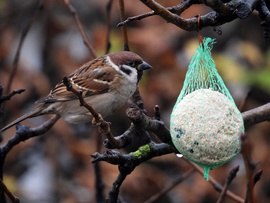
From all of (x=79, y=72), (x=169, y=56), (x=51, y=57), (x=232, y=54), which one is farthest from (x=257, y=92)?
(x=79, y=72)

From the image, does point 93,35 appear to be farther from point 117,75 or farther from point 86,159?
point 117,75

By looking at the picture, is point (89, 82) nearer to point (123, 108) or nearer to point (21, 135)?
point (21, 135)

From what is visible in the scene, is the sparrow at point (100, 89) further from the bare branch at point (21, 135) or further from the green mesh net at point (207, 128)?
the green mesh net at point (207, 128)

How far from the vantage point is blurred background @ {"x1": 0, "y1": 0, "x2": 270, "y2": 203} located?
5797mm

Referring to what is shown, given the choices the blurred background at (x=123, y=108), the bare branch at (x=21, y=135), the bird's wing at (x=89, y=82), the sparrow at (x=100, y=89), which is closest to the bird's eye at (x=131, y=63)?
the sparrow at (x=100, y=89)

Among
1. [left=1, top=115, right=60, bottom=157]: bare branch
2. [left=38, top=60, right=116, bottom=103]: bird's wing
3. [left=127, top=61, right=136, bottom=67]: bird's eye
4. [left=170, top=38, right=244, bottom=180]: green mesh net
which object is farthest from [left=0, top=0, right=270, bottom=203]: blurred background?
[left=170, top=38, right=244, bottom=180]: green mesh net

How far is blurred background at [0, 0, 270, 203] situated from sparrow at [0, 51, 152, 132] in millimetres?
Answer: 1506

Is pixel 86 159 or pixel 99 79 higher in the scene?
pixel 99 79

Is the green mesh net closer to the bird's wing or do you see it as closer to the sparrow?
the sparrow

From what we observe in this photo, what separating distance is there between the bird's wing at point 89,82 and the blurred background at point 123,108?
1.47 metres

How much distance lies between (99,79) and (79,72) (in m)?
0.17

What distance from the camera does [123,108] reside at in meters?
5.96

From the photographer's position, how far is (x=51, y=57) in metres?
6.23

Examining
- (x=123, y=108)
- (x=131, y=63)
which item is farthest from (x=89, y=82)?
(x=123, y=108)
